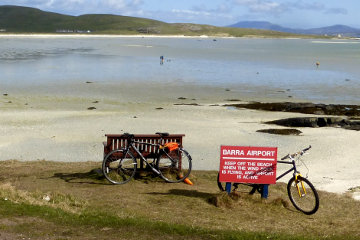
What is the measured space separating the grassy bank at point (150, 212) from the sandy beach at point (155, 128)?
6.62ft

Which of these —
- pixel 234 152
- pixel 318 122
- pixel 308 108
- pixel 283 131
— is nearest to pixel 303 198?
pixel 234 152

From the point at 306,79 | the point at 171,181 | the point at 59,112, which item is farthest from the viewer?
the point at 306,79

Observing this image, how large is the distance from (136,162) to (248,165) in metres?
3.01

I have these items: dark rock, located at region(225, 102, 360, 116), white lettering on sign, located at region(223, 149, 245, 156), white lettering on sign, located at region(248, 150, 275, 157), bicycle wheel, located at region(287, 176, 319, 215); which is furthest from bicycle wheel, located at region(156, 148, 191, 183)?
dark rock, located at region(225, 102, 360, 116)

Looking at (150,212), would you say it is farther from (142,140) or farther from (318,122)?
(318,122)

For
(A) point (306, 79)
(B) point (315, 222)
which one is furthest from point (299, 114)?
(A) point (306, 79)

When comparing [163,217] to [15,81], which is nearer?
[163,217]

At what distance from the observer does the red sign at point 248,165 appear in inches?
447

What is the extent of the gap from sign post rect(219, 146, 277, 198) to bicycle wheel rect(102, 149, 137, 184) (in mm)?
2554

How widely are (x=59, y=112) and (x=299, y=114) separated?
15.0 metres

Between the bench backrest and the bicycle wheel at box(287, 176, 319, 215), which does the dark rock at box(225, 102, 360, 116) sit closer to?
the bench backrest

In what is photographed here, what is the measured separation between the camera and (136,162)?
12.7 metres

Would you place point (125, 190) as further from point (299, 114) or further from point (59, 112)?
point (299, 114)

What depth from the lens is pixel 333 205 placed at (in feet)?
40.4
